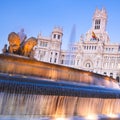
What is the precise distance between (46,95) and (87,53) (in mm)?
63195

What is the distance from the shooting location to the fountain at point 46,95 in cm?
687

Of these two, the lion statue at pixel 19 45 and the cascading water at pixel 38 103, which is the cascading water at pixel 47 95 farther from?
the lion statue at pixel 19 45

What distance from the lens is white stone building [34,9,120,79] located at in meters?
68.2

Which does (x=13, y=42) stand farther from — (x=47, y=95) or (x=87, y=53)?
(x=87, y=53)

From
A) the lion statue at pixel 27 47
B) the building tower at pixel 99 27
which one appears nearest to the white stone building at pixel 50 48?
the building tower at pixel 99 27

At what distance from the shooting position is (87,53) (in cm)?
7000

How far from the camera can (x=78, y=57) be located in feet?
231

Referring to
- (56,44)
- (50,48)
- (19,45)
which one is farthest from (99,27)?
(19,45)

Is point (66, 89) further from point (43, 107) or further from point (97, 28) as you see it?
point (97, 28)

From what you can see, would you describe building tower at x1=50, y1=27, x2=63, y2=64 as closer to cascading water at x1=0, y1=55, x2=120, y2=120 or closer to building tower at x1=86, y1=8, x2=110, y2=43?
building tower at x1=86, y1=8, x2=110, y2=43

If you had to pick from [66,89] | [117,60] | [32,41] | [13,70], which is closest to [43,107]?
[66,89]

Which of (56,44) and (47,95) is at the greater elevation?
(56,44)

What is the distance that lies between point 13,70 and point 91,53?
202ft

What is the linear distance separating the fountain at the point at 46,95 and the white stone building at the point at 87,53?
187 ft
